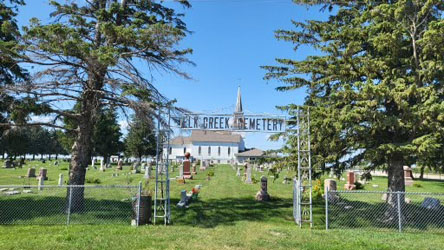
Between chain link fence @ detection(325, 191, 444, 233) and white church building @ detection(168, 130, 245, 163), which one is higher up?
white church building @ detection(168, 130, 245, 163)

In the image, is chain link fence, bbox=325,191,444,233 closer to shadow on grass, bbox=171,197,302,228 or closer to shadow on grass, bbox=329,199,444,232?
shadow on grass, bbox=329,199,444,232

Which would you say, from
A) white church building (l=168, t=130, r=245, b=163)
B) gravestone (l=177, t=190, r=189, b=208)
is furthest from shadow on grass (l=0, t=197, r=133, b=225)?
white church building (l=168, t=130, r=245, b=163)

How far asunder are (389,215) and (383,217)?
37 centimetres

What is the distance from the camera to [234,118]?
10.5 m

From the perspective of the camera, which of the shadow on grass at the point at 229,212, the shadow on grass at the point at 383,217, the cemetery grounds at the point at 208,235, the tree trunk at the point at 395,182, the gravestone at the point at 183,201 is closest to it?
the cemetery grounds at the point at 208,235

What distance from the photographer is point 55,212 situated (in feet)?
35.3

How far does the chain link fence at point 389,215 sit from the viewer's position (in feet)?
31.7

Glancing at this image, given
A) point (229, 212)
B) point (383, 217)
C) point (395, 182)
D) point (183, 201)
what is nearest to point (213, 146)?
point (183, 201)

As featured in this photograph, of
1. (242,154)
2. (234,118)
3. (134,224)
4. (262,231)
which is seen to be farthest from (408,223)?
(242,154)

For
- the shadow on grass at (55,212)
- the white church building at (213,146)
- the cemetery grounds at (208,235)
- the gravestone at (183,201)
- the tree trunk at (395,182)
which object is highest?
the white church building at (213,146)

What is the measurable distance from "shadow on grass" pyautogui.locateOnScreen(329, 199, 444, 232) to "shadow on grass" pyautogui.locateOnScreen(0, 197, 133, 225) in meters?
7.02

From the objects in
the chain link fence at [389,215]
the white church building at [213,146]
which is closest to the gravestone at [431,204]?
the chain link fence at [389,215]

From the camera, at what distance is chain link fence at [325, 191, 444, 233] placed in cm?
966

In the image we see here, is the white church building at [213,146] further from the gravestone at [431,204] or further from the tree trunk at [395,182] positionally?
the tree trunk at [395,182]
